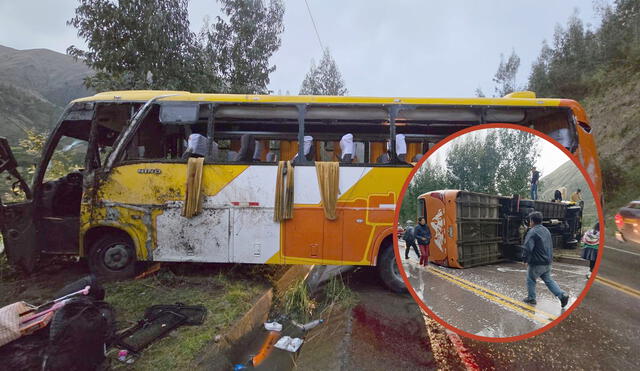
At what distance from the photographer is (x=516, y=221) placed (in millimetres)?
1173

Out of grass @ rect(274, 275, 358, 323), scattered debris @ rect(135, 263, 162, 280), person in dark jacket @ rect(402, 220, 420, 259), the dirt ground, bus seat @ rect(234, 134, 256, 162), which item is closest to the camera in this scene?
person in dark jacket @ rect(402, 220, 420, 259)

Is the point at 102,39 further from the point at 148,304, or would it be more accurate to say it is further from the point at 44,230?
the point at 148,304

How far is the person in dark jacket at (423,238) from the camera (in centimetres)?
133

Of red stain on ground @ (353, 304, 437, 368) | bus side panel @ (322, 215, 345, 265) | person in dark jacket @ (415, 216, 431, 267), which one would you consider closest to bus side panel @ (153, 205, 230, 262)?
bus side panel @ (322, 215, 345, 265)

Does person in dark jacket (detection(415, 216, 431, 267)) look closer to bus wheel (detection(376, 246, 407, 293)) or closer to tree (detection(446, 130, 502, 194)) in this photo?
tree (detection(446, 130, 502, 194))

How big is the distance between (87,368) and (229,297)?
1864mm

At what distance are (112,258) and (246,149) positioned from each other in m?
2.93

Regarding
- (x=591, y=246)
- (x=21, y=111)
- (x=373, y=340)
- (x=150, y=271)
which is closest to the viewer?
(x=591, y=246)

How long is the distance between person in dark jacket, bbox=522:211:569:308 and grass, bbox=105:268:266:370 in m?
3.06

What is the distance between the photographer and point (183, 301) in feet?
13.9

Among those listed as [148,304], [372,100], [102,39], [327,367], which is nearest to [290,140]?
[372,100]

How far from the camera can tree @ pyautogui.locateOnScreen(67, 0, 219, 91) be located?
27.4ft

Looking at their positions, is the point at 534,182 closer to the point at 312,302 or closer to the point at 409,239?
the point at 409,239

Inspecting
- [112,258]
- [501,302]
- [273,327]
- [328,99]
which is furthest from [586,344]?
[112,258]
